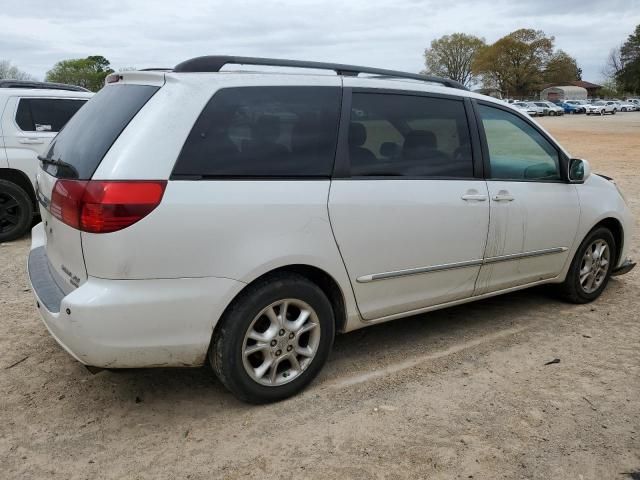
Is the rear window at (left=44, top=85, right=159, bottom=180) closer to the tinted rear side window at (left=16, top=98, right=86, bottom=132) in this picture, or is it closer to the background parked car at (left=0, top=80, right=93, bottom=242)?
the background parked car at (left=0, top=80, right=93, bottom=242)

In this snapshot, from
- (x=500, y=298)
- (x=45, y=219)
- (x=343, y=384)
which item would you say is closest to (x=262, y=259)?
(x=343, y=384)

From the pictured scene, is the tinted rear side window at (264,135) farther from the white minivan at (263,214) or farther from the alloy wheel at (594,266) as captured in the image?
the alloy wheel at (594,266)

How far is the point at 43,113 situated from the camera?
7.45 m

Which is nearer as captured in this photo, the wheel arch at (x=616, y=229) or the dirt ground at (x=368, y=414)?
the dirt ground at (x=368, y=414)

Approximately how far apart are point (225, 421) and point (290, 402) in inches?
15.3

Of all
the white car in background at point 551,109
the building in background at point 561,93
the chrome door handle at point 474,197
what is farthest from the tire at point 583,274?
the building in background at point 561,93

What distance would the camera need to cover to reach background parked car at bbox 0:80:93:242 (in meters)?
7.08

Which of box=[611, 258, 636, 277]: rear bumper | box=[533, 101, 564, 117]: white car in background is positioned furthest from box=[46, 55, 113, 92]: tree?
box=[611, 258, 636, 277]: rear bumper

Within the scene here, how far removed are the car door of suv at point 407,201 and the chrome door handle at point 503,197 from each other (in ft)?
0.36

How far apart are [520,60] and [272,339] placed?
4321 inches

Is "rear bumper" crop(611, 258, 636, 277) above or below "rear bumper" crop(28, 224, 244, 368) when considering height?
below

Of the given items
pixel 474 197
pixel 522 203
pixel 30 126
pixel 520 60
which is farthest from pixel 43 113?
pixel 520 60

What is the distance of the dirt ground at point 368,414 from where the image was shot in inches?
109

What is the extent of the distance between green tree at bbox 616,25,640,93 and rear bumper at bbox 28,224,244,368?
97.0 metres
